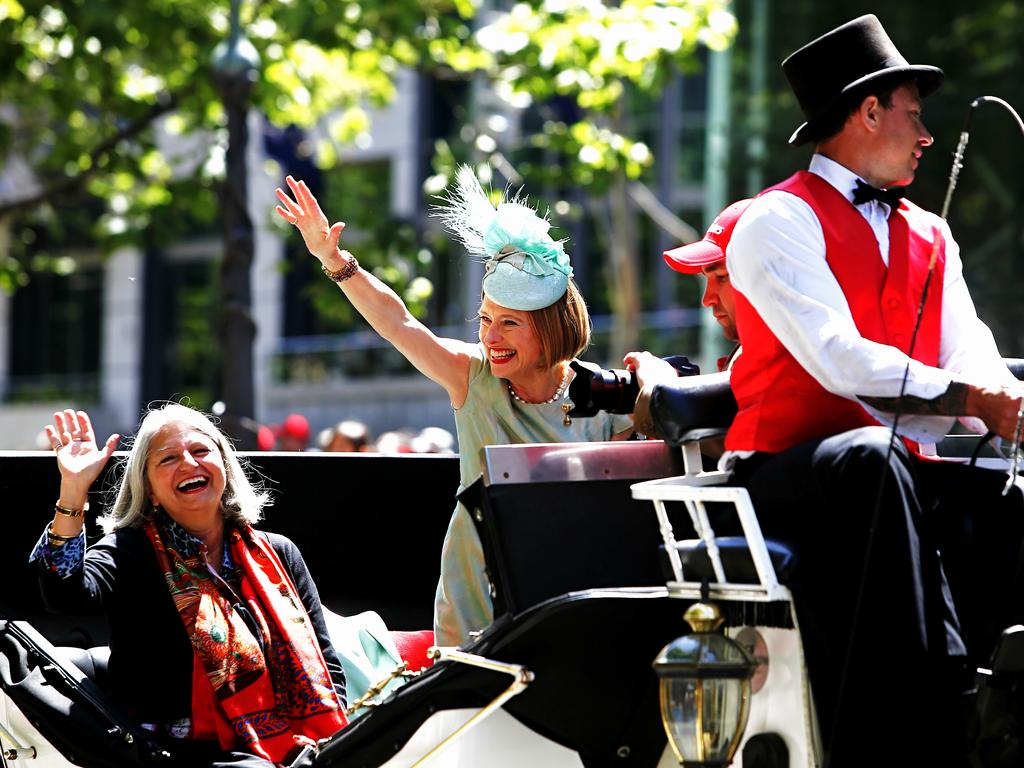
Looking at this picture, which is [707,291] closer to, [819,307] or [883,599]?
[819,307]

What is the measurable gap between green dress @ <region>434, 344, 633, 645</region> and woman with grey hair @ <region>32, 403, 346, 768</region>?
14.9 inches

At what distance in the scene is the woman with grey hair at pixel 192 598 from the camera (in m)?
4.25

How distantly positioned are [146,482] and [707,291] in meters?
1.63

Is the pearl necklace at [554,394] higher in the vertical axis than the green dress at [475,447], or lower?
higher

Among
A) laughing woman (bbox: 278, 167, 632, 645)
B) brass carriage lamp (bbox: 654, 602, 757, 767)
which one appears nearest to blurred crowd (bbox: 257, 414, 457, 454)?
laughing woman (bbox: 278, 167, 632, 645)

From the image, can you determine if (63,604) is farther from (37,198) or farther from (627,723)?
(37,198)

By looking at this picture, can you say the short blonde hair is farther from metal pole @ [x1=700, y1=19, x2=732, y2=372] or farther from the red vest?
metal pole @ [x1=700, y1=19, x2=732, y2=372]

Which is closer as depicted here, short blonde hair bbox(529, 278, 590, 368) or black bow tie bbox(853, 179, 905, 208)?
black bow tie bbox(853, 179, 905, 208)

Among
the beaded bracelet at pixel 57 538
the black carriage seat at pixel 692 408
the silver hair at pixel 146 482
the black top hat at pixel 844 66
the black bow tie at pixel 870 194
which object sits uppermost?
the black top hat at pixel 844 66

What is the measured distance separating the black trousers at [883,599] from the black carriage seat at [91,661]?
7.28ft

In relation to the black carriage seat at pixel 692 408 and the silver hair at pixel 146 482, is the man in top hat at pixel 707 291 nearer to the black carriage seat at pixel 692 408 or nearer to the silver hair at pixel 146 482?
the black carriage seat at pixel 692 408

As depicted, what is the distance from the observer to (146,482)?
4605 mm

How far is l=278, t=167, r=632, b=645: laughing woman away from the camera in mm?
4414

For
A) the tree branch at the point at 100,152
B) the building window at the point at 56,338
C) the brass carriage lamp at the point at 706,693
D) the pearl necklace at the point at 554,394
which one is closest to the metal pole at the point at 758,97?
the tree branch at the point at 100,152
